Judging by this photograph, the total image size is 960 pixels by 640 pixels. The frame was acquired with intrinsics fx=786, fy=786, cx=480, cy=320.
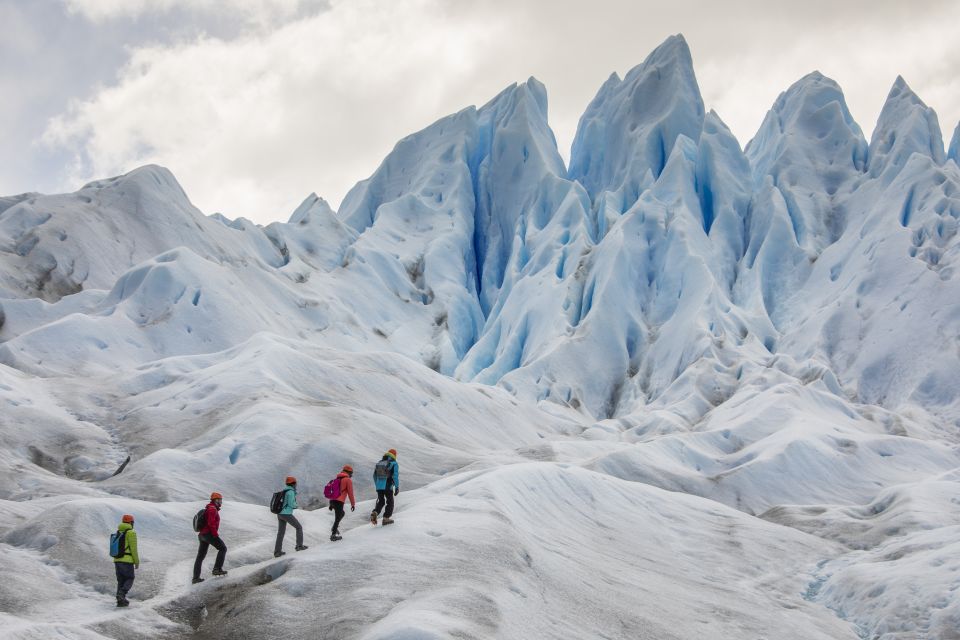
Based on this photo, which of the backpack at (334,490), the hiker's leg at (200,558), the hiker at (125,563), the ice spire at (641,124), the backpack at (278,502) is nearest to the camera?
the hiker at (125,563)

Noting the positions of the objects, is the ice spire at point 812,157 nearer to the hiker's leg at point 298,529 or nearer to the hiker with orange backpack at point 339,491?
the hiker with orange backpack at point 339,491

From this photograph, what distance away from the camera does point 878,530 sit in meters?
27.0

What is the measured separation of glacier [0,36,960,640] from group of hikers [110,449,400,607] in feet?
2.26

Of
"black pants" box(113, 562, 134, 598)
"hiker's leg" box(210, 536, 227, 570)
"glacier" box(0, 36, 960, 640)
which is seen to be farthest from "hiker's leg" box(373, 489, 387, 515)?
"black pants" box(113, 562, 134, 598)

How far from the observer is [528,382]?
61750mm

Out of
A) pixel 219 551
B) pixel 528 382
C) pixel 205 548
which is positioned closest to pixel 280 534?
pixel 219 551

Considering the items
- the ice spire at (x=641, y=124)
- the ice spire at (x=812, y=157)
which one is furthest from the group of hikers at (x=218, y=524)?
the ice spire at (x=641, y=124)

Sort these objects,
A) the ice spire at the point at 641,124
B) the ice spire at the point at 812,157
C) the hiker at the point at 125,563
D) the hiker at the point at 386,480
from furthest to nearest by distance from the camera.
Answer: the ice spire at the point at 641,124
the ice spire at the point at 812,157
the hiker at the point at 386,480
the hiker at the point at 125,563

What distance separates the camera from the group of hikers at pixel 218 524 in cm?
1431

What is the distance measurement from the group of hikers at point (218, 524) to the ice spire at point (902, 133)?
72151 millimetres

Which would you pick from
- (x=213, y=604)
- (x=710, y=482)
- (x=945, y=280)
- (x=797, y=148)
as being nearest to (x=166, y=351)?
(x=710, y=482)

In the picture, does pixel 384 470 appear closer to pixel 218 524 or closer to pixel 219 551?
pixel 218 524

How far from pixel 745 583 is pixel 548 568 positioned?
7654 millimetres

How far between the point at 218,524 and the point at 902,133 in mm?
82528
